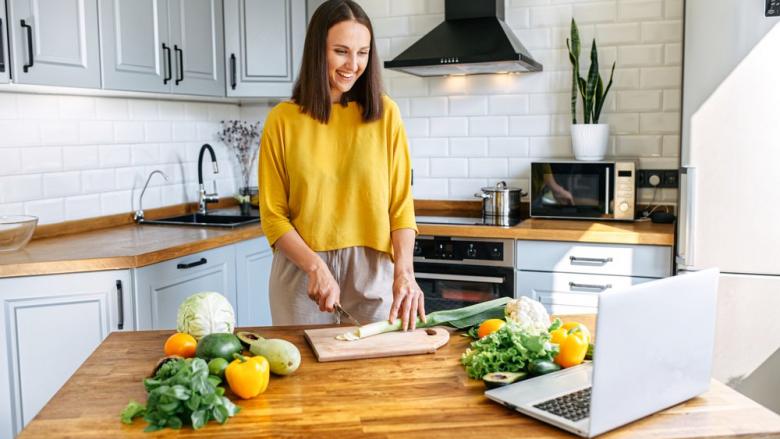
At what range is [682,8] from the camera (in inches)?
149

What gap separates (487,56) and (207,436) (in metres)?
2.69

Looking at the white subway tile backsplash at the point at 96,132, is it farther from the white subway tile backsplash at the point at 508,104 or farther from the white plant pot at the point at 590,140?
the white plant pot at the point at 590,140

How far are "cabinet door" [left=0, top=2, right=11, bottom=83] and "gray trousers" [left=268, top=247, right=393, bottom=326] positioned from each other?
1.23 metres

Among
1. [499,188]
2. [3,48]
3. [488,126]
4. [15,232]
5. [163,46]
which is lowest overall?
[15,232]

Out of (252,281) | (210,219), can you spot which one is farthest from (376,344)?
(210,219)

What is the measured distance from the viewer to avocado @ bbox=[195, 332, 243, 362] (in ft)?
5.21

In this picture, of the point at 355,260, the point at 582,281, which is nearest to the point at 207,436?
the point at 355,260

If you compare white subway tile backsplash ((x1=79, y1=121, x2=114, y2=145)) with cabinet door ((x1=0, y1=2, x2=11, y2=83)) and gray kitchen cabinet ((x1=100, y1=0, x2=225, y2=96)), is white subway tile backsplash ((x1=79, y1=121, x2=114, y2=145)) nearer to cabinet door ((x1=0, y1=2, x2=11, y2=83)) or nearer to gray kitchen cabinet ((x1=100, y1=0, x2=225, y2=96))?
gray kitchen cabinet ((x1=100, y1=0, x2=225, y2=96))

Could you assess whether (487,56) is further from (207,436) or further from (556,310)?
(207,436)

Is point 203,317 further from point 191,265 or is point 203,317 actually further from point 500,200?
point 500,200

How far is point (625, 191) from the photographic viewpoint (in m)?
3.73

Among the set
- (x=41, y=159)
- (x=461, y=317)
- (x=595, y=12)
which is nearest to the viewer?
(x=461, y=317)

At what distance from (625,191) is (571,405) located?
2517mm

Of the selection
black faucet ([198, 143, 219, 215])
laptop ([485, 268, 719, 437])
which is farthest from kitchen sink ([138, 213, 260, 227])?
laptop ([485, 268, 719, 437])
